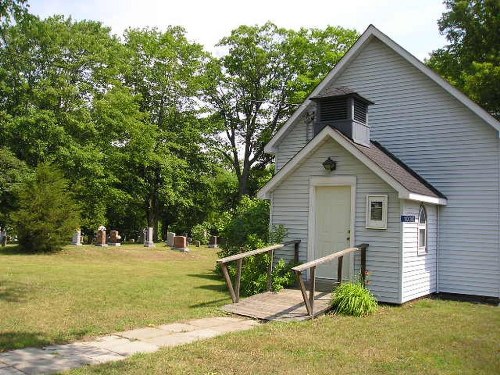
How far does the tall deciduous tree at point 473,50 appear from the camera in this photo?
21125 millimetres

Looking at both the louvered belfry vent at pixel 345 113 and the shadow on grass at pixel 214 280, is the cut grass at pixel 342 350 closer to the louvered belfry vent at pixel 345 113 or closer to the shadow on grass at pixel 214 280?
the shadow on grass at pixel 214 280

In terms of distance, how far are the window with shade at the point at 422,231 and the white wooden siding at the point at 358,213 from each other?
49.4 inches

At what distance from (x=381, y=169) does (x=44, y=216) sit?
15.9 m

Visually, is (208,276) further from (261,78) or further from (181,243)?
(261,78)

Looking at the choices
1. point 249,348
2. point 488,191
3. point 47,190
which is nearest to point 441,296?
point 488,191

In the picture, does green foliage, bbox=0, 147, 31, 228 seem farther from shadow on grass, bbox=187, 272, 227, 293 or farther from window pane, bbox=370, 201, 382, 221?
window pane, bbox=370, 201, 382, 221

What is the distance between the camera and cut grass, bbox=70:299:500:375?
246 inches

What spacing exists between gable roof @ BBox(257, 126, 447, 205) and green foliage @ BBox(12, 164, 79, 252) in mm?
11777

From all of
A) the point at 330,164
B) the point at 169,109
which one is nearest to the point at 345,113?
the point at 330,164

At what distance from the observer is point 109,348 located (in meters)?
6.99

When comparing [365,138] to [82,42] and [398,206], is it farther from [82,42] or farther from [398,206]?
[82,42]

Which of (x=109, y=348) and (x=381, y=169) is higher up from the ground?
(x=381, y=169)

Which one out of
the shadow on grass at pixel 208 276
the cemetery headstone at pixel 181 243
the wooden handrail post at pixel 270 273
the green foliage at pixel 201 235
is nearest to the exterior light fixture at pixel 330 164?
the wooden handrail post at pixel 270 273

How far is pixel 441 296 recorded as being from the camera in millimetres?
13312
